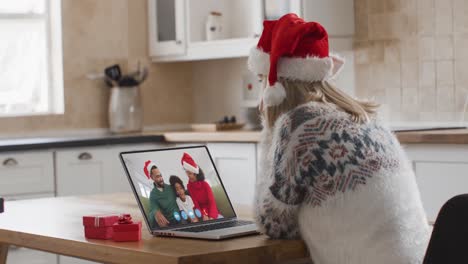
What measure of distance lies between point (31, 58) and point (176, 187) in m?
3.49

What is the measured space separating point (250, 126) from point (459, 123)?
1.49m

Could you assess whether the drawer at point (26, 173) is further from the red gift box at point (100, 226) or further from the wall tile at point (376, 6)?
the red gift box at point (100, 226)

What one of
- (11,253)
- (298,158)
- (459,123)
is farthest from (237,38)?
(298,158)

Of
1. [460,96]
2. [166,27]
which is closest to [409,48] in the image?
[460,96]

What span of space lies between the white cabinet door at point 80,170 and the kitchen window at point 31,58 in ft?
2.24

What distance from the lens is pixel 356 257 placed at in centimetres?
222

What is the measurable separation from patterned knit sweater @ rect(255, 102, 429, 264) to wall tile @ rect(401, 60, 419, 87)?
9.26ft

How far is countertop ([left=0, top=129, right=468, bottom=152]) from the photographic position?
4.21 metres

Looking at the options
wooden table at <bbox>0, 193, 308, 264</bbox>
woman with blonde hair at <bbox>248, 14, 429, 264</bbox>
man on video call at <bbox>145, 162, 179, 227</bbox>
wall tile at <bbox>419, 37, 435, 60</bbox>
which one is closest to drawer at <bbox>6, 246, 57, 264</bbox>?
wooden table at <bbox>0, 193, 308, 264</bbox>

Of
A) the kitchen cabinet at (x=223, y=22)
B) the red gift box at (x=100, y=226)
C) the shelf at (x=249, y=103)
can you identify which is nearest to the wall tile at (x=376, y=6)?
the kitchen cabinet at (x=223, y=22)

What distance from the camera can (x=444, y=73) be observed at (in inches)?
196

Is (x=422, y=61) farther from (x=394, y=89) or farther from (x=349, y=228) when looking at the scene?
(x=349, y=228)

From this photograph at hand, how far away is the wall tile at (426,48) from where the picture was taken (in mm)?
5023

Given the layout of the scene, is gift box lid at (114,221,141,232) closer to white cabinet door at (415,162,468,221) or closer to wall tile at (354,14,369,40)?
white cabinet door at (415,162,468,221)
